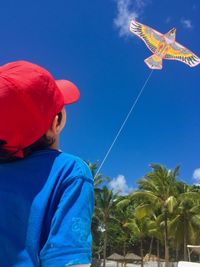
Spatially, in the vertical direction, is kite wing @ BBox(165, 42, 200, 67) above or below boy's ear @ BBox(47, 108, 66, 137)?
above

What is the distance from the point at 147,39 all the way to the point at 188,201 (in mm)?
20639

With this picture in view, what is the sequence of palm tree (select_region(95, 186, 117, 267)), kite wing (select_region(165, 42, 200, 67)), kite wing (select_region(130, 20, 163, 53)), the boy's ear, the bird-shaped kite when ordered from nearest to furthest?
the boy's ear < the bird-shaped kite < kite wing (select_region(165, 42, 200, 67)) < kite wing (select_region(130, 20, 163, 53)) < palm tree (select_region(95, 186, 117, 267))

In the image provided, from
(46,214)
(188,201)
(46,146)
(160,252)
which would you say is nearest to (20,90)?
(46,146)

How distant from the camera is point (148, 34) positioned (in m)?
11.6

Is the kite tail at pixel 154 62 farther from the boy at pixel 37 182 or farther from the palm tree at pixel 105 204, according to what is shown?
the palm tree at pixel 105 204

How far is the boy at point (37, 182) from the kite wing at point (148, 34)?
9.98m

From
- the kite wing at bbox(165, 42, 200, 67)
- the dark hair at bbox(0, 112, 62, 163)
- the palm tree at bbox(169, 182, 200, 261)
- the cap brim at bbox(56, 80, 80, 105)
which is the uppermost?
the kite wing at bbox(165, 42, 200, 67)

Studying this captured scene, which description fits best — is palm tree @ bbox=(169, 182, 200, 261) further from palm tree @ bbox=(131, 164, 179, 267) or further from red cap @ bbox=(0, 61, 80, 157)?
red cap @ bbox=(0, 61, 80, 157)

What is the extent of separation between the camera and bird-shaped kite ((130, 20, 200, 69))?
1045 centimetres

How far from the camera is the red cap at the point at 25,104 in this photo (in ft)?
3.61

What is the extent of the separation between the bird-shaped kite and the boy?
9294 millimetres

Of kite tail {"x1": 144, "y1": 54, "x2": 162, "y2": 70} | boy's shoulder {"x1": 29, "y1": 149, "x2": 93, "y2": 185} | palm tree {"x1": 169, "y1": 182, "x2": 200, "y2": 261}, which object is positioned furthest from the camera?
palm tree {"x1": 169, "y1": 182, "x2": 200, "y2": 261}

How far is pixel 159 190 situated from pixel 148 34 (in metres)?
20.7

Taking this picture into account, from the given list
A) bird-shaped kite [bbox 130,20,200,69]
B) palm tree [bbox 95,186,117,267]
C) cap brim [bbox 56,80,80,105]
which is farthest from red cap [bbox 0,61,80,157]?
palm tree [bbox 95,186,117,267]
